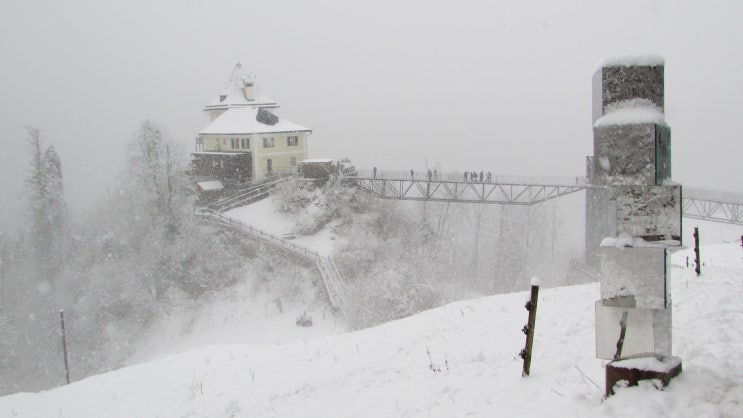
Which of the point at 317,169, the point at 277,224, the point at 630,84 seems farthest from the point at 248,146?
the point at 630,84

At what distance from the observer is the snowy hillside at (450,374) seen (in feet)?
18.7

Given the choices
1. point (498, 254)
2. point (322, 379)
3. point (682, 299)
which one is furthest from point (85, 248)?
point (682, 299)

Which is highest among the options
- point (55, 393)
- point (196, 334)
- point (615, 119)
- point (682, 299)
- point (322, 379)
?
point (615, 119)

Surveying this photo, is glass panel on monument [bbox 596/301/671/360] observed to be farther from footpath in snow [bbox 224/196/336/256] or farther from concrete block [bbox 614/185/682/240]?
footpath in snow [bbox 224/196/336/256]

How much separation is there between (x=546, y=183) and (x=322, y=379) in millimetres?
32825

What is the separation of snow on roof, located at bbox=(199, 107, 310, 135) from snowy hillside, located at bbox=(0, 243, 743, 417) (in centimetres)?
3128

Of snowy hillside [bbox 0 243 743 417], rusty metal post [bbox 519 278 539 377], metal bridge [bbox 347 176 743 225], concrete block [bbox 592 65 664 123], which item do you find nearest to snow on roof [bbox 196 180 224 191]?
metal bridge [bbox 347 176 743 225]

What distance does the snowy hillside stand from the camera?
5707 millimetres

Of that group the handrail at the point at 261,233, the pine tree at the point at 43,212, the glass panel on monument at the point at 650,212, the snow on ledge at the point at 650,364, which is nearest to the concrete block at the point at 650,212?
the glass panel on monument at the point at 650,212

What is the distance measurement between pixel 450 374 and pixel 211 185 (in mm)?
37578

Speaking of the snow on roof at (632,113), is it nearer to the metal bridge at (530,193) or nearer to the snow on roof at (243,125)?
the metal bridge at (530,193)

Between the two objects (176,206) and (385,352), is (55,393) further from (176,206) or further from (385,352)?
(176,206)

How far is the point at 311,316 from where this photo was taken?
3011cm

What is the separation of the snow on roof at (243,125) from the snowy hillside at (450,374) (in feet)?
103
